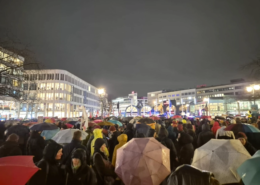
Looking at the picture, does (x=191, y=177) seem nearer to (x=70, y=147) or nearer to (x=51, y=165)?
(x=51, y=165)

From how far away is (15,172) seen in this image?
246 cm

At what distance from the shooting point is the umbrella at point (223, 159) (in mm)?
3272

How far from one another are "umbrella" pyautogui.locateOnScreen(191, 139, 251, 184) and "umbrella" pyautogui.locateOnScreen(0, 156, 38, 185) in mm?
2782

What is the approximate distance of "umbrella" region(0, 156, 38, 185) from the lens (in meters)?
2.40

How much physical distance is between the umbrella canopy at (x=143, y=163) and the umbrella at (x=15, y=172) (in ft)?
5.14

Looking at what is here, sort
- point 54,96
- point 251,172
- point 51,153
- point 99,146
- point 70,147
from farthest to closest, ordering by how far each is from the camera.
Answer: point 54,96 < point 70,147 < point 99,146 < point 51,153 < point 251,172

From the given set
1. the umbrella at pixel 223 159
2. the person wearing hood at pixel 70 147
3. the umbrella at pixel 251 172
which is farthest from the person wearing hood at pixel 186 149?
the umbrella at pixel 251 172

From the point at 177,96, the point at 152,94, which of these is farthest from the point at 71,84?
the point at 152,94

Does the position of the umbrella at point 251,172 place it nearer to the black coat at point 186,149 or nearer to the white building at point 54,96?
the black coat at point 186,149

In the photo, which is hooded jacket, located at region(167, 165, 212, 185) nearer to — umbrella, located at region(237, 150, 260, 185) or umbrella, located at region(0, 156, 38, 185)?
umbrella, located at region(237, 150, 260, 185)

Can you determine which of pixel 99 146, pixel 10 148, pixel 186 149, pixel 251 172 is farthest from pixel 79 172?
pixel 186 149

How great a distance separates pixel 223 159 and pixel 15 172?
10.7 feet

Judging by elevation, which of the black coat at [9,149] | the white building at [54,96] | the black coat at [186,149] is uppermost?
the white building at [54,96]

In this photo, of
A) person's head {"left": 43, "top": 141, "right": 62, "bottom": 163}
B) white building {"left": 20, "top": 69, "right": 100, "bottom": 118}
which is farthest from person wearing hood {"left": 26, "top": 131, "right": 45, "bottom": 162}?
white building {"left": 20, "top": 69, "right": 100, "bottom": 118}
